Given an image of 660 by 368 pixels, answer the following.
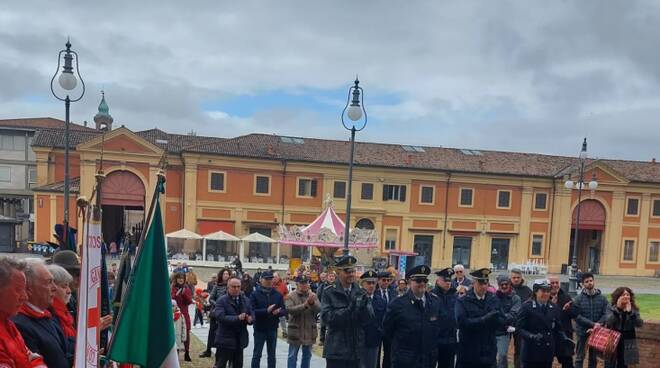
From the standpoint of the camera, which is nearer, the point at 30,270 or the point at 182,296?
the point at 30,270

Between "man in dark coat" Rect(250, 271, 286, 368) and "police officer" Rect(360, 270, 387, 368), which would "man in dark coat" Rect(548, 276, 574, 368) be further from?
"man in dark coat" Rect(250, 271, 286, 368)

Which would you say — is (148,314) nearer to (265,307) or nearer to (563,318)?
(265,307)

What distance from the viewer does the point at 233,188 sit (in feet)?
116

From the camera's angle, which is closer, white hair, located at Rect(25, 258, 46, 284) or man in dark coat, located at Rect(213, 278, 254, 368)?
white hair, located at Rect(25, 258, 46, 284)

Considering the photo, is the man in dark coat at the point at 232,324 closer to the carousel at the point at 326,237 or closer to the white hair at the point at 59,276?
the white hair at the point at 59,276

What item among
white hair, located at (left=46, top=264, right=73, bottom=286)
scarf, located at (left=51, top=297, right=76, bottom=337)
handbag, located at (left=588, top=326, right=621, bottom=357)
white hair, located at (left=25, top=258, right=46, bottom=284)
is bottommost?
handbag, located at (left=588, top=326, right=621, bottom=357)

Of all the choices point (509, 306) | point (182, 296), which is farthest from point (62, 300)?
point (509, 306)

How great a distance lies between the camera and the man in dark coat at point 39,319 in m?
3.25

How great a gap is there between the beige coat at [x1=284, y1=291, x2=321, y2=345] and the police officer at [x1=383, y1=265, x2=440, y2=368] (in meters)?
1.79

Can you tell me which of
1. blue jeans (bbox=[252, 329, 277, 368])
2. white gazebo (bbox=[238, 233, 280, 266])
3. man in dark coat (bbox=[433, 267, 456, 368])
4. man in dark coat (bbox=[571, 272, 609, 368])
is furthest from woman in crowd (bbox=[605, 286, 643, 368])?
white gazebo (bbox=[238, 233, 280, 266])

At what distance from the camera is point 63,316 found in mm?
3914

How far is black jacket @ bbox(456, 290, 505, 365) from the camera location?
6344 mm

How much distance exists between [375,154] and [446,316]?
3279 cm

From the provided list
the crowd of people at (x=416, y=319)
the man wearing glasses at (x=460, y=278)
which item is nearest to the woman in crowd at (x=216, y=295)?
the crowd of people at (x=416, y=319)
